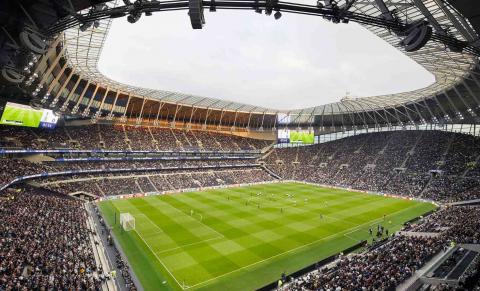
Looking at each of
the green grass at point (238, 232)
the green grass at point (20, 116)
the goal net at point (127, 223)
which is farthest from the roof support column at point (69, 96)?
the goal net at point (127, 223)

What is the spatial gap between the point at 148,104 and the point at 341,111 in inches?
2049

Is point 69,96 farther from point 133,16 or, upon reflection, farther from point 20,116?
point 133,16

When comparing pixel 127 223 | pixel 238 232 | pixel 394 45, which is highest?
pixel 394 45

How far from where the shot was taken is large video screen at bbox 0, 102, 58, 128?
38.6m

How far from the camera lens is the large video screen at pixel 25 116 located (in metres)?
38.6

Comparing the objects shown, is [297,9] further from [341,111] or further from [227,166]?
[341,111]

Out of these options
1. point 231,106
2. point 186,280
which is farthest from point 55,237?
point 231,106

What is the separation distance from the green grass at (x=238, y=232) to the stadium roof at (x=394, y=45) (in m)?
19.7

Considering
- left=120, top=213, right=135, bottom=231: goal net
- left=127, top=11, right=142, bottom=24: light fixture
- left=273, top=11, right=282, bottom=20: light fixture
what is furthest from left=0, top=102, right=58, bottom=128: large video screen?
left=273, top=11, right=282, bottom=20: light fixture

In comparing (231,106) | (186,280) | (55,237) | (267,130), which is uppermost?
(231,106)

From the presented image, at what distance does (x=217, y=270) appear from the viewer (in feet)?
80.2

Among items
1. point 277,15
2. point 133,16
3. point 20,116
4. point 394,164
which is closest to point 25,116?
point 20,116

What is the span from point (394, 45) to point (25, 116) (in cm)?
4818

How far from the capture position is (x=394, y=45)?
31500 millimetres
